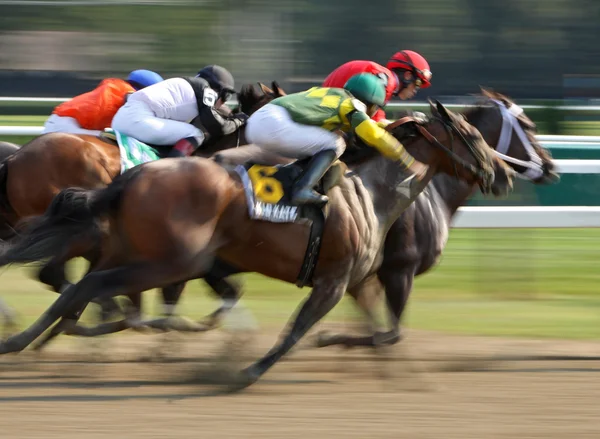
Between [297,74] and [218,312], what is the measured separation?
17217mm

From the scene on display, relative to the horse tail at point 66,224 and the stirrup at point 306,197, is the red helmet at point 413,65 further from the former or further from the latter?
the horse tail at point 66,224

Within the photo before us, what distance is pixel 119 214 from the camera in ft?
16.2

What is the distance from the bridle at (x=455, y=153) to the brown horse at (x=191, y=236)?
19.7 inches

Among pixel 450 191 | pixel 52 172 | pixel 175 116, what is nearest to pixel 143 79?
pixel 175 116

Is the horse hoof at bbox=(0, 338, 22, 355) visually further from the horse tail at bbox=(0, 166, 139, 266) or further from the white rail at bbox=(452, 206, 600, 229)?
the white rail at bbox=(452, 206, 600, 229)

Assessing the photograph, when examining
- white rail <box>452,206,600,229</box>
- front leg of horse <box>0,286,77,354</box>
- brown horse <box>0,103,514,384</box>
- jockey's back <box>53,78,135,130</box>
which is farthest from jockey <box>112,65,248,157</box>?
white rail <box>452,206,600,229</box>

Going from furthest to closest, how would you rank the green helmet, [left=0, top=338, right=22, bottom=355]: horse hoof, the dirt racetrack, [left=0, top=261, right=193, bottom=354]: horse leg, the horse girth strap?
1. the horse girth strap
2. the green helmet
3. [left=0, top=338, right=22, bottom=355]: horse hoof
4. [left=0, top=261, right=193, bottom=354]: horse leg
5. the dirt racetrack

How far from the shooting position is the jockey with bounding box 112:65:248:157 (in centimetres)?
619

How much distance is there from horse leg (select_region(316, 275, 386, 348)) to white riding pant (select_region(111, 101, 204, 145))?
128cm

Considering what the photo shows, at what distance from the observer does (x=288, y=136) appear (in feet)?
17.3

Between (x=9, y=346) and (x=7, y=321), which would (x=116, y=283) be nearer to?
(x=9, y=346)

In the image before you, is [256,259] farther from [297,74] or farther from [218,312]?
[297,74]

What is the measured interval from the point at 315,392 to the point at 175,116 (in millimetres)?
1991

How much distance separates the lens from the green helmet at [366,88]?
216 inches
